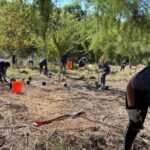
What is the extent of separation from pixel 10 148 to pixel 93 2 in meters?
11.0

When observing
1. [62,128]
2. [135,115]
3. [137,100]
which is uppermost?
[137,100]

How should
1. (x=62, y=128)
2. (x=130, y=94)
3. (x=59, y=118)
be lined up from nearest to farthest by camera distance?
(x=130, y=94)
(x=62, y=128)
(x=59, y=118)

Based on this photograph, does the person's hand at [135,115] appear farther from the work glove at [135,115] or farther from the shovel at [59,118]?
the shovel at [59,118]

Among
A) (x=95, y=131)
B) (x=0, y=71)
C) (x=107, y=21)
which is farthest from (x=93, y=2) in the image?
(x=95, y=131)

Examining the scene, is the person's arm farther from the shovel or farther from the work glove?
the shovel

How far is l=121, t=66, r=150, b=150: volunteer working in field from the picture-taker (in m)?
4.65

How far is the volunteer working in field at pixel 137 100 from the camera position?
465 cm

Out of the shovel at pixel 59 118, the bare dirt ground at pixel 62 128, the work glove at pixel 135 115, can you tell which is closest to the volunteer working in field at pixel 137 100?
the work glove at pixel 135 115

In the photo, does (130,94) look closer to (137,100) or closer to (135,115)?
(137,100)

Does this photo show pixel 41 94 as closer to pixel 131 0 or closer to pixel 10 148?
pixel 131 0

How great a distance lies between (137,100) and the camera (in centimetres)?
485

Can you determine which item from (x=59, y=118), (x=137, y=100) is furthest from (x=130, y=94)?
(x=59, y=118)

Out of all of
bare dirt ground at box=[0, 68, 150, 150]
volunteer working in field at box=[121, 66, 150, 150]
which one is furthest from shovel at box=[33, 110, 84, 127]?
volunteer working in field at box=[121, 66, 150, 150]

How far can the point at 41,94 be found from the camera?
43.6 ft
